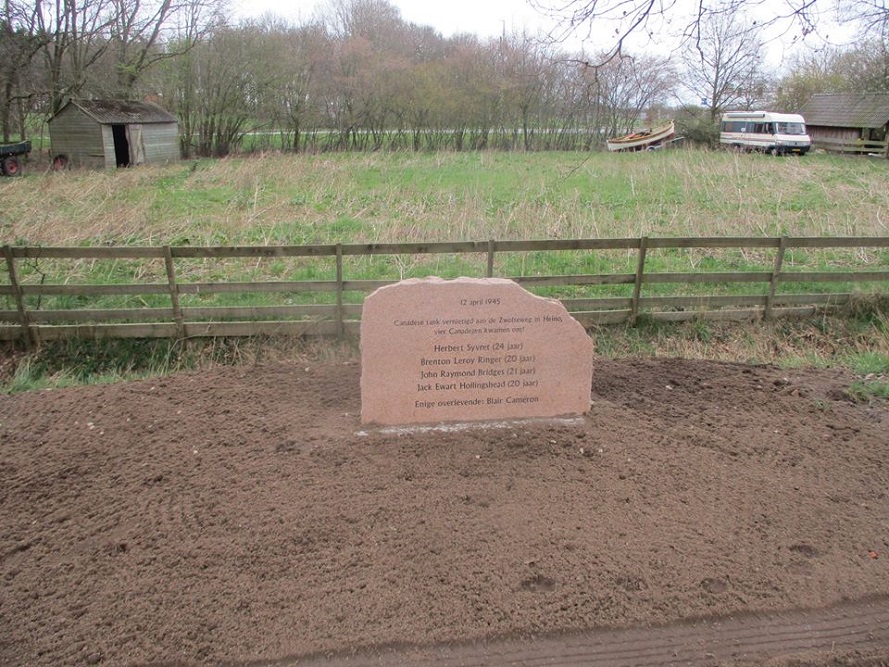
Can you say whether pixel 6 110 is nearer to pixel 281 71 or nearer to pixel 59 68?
pixel 59 68

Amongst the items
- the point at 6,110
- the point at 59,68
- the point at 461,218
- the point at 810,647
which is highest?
the point at 59,68

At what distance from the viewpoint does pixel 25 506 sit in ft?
13.1

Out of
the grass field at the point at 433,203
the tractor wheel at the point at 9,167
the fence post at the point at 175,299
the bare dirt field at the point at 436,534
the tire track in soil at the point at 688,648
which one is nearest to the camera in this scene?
the tire track in soil at the point at 688,648

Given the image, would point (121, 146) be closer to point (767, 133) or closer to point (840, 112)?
point (767, 133)

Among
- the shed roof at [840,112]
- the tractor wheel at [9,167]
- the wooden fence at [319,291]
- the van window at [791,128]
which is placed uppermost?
the shed roof at [840,112]

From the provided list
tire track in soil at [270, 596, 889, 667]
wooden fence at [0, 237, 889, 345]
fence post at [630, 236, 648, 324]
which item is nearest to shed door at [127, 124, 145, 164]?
wooden fence at [0, 237, 889, 345]

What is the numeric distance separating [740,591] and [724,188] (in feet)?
43.4

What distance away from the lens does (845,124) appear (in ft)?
124

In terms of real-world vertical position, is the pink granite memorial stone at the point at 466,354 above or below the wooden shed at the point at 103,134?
below

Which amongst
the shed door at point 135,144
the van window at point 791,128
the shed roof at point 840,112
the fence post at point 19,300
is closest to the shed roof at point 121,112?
the shed door at point 135,144

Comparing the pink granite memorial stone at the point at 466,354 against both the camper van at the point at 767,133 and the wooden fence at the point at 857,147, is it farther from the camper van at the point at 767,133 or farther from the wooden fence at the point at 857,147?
the wooden fence at the point at 857,147

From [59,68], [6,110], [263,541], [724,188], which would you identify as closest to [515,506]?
[263,541]

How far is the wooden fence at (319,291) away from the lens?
23.6ft

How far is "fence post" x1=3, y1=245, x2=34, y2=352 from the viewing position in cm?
699
